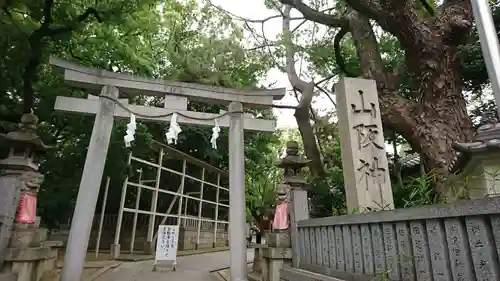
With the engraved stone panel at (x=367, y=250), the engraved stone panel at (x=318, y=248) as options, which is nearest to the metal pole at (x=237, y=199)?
the engraved stone panel at (x=318, y=248)

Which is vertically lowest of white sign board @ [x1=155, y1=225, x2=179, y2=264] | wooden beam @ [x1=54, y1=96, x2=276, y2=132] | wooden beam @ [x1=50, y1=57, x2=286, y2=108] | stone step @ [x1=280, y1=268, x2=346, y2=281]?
stone step @ [x1=280, y1=268, x2=346, y2=281]

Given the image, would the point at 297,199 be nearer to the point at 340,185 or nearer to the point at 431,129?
the point at 431,129

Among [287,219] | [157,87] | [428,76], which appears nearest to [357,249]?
[287,219]

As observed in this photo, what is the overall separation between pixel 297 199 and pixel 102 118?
4.62m

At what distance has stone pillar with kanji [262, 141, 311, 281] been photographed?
6395 millimetres

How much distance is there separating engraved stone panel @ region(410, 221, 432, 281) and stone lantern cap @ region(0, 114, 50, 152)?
6642 mm

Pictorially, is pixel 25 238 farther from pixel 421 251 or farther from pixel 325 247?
pixel 421 251

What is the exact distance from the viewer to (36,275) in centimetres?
581

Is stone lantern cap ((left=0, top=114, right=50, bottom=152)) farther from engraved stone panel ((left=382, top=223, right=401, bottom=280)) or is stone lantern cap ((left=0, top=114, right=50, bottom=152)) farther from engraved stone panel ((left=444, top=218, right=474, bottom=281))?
engraved stone panel ((left=444, top=218, right=474, bottom=281))

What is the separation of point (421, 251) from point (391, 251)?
1.44 feet

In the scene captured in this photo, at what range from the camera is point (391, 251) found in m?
3.34

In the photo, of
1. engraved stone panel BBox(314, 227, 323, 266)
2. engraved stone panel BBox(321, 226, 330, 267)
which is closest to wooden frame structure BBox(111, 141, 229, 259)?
engraved stone panel BBox(314, 227, 323, 266)

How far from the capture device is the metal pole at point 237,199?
6.53m

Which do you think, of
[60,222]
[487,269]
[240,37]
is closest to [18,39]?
→ [240,37]
